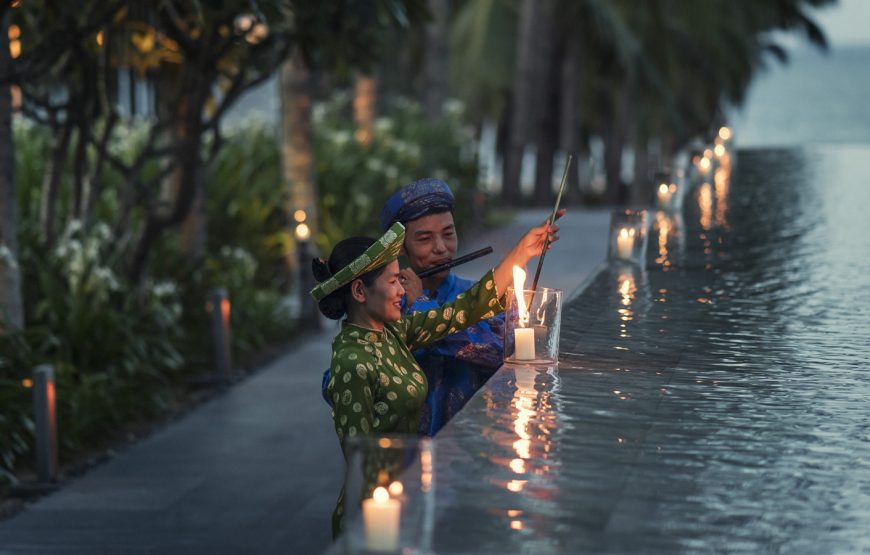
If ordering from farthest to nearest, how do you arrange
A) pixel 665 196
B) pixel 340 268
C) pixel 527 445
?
pixel 665 196, pixel 340 268, pixel 527 445

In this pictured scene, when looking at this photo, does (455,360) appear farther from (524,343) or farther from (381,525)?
(381,525)

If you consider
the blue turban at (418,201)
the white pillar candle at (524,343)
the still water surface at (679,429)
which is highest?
the blue turban at (418,201)

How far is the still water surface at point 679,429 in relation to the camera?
3.09m

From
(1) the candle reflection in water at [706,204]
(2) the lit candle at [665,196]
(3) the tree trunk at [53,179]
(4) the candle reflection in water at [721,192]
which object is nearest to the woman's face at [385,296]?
(1) the candle reflection in water at [706,204]

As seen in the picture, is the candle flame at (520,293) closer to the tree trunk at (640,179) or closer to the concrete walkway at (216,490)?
the concrete walkway at (216,490)

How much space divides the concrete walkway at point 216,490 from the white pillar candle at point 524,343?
2396mm

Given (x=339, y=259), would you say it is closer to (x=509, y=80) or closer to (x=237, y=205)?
(x=237, y=205)

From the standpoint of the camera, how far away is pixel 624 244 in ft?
24.1

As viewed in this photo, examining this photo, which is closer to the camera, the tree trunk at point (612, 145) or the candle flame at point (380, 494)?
the candle flame at point (380, 494)

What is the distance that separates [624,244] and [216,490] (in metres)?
2.33

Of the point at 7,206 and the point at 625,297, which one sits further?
the point at 7,206

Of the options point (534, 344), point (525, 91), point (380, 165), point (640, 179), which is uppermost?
point (525, 91)

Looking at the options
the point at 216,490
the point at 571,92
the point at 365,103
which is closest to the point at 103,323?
the point at 216,490

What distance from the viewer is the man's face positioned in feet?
16.5
